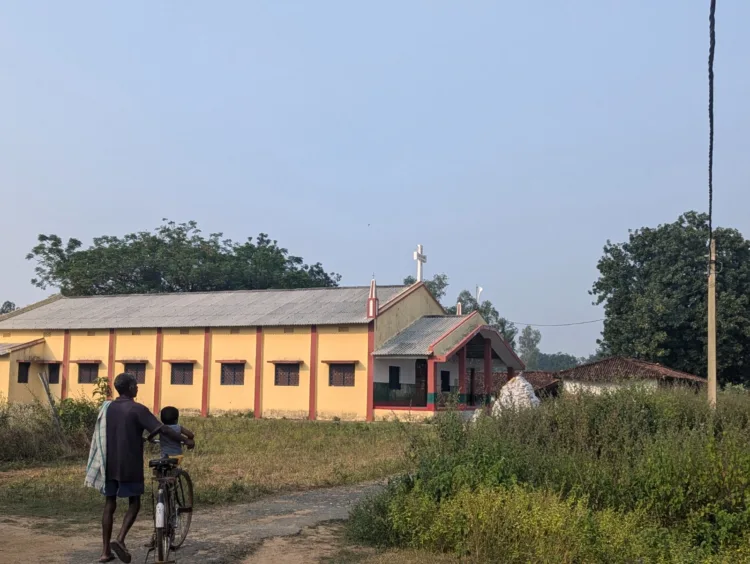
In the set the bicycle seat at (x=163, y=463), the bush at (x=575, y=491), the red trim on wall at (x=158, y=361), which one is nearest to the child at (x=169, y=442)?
the bicycle seat at (x=163, y=463)

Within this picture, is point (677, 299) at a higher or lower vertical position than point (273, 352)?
higher

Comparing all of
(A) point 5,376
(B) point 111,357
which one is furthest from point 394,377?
(A) point 5,376

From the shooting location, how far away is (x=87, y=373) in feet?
112

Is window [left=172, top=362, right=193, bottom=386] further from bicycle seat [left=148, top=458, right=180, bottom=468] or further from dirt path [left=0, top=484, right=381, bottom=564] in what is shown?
bicycle seat [left=148, top=458, right=180, bottom=468]


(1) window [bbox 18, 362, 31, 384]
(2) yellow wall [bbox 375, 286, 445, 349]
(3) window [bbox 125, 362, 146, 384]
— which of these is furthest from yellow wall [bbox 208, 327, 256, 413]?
(1) window [bbox 18, 362, 31, 384]

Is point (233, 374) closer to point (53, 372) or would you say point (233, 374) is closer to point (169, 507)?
point (53, 372)

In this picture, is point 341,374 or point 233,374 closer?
point 341,374

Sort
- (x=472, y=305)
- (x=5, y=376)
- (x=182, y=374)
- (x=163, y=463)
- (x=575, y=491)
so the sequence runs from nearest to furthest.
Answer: (x=163, y=463)
(x=575, y=491)
(x=182, y=374)
(x=5, y=376)
(x=472, y=305)

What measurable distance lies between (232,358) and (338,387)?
4708 millimetres

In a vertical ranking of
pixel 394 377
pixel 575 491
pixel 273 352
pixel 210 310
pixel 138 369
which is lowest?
pixel 575 491

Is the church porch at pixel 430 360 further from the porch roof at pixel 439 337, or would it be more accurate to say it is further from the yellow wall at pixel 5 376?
the yellow wall at pixel 5 376

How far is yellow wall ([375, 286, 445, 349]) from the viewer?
29.5 metres

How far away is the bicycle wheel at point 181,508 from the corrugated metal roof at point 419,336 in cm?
2082

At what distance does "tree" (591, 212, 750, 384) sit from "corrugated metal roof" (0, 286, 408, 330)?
1220 centimetres
